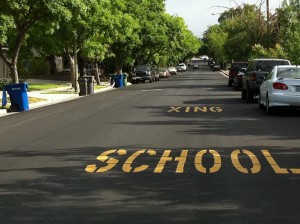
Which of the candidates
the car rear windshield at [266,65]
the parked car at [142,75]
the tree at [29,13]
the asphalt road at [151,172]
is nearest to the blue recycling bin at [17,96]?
the tree at [29,13]

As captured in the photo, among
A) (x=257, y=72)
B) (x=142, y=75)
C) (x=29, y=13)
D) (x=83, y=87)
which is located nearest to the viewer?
(x=257, y=72)

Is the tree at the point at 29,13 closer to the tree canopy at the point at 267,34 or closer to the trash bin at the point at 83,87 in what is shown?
the trash bin at the point at 83,87

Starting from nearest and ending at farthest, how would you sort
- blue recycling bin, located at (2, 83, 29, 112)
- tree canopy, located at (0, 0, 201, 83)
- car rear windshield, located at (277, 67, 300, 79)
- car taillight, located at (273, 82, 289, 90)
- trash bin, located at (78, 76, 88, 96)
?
1. car taillight, located at (273, 82, 289, 90)
2. car rear windshield, located at (277, 67, 300, 79)
3. blue recycling bin, located at (2, 83, 29, 112)
4. tree canopy, located at (0, 0, 201, 83)
5. trash bin, located at (78, 76, 88, 96)

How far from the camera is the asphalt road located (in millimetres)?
5883

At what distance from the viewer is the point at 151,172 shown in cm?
812

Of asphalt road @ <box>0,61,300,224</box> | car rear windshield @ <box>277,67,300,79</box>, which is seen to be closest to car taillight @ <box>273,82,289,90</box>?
car rear windshield @ <box>277,67,300,79</box>

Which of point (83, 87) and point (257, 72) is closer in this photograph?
point (257, 72)

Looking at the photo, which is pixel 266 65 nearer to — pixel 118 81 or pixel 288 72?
pixel 288 72

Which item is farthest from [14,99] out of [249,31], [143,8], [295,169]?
[143,8]

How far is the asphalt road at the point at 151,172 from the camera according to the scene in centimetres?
588

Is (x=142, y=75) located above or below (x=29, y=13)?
below

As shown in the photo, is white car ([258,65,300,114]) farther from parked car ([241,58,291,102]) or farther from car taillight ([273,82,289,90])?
parked car ([241,58,291,102])

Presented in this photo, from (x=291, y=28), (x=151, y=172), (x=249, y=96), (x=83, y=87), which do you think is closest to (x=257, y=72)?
(x=249, y=96)

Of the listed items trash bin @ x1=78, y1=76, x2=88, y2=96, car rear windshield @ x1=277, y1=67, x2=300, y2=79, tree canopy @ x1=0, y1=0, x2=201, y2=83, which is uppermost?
tree canopy @ x1=0, y1=0, x2=201, y2=83
